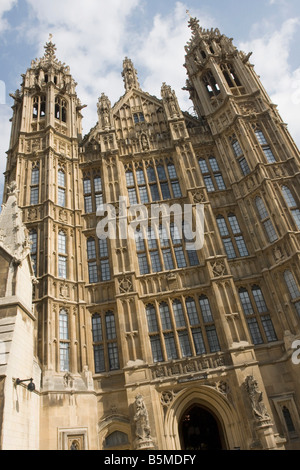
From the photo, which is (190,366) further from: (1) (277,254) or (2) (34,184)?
(2) (34,184)

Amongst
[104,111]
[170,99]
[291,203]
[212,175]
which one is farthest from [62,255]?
[170,99]

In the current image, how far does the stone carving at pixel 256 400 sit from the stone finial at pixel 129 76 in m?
24.4

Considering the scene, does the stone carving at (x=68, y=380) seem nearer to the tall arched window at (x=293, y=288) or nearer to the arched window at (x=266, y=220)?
the tall arched window at (x=293, y=288)

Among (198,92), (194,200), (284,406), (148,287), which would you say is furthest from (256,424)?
(198,92)

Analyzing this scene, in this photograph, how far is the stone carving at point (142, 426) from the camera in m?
15.6

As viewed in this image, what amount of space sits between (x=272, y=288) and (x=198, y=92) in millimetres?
17123

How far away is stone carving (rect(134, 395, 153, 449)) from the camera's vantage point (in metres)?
15.6

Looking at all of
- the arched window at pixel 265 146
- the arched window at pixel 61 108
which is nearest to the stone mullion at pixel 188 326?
the arched window at pixel 265 146

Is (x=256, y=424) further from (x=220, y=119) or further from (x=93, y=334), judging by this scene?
(x=220, y=119)

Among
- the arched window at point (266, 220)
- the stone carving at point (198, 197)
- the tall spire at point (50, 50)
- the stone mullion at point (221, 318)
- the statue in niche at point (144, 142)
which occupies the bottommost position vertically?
the stone mullion at point (221, 318)

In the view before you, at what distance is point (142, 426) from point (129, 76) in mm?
27579

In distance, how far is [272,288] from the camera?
1969cm

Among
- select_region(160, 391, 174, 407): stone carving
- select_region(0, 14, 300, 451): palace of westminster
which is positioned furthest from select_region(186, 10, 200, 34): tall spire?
select_region(160, 391, 174, 407): stone carving
